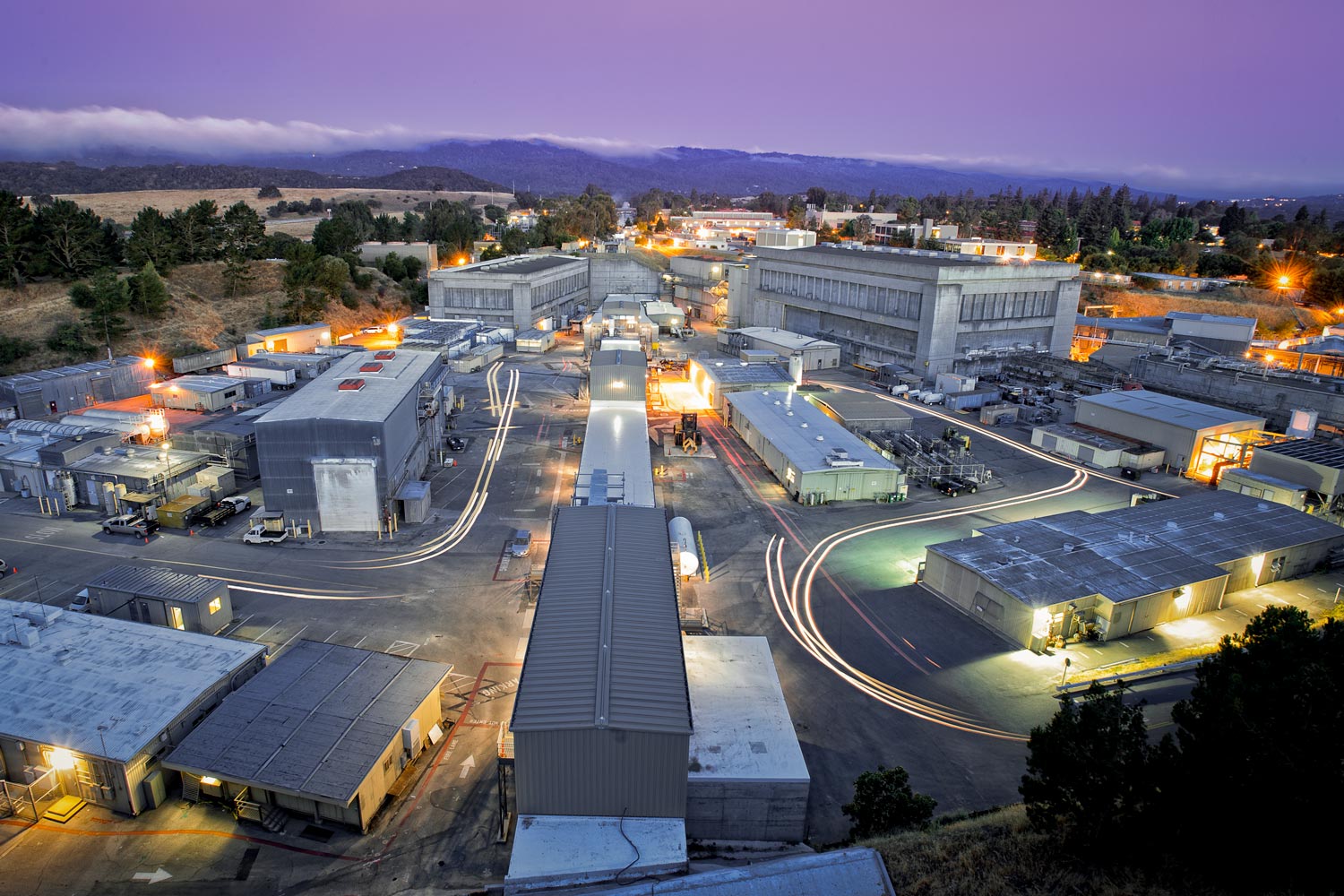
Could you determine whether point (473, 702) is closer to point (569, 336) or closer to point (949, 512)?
point (949, 512)

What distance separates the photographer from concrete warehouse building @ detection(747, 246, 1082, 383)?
216 feet

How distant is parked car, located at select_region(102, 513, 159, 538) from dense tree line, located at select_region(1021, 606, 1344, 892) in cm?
3701

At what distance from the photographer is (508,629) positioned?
90.0 feet

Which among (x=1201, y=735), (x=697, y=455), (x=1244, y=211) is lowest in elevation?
(x=697, y=455)

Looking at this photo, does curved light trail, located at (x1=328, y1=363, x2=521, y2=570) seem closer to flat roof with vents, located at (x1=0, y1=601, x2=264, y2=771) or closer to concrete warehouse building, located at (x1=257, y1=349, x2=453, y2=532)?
concrete warehouse building, located at (x1=257, y1=349, x2=453, y2=532)

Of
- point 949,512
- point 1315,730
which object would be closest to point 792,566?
point 949,512

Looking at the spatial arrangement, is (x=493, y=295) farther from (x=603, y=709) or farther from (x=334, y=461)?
(x=603, y=709)

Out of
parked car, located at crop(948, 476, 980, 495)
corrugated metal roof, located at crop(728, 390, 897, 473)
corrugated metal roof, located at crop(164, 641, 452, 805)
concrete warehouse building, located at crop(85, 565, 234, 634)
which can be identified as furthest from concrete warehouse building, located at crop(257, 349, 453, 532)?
parked car, located at crop(948, 476, 980, 495)

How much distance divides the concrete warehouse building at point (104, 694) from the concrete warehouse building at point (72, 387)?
32470 mm

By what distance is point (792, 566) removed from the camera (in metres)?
32.8

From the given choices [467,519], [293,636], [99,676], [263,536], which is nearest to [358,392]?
[263,536]

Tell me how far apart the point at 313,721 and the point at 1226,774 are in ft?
67.3

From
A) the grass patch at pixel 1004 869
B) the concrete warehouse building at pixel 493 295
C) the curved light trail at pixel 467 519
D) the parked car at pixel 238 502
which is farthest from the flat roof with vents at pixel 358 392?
the concrete warehouse building at pixel 493 295

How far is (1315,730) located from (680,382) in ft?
186
